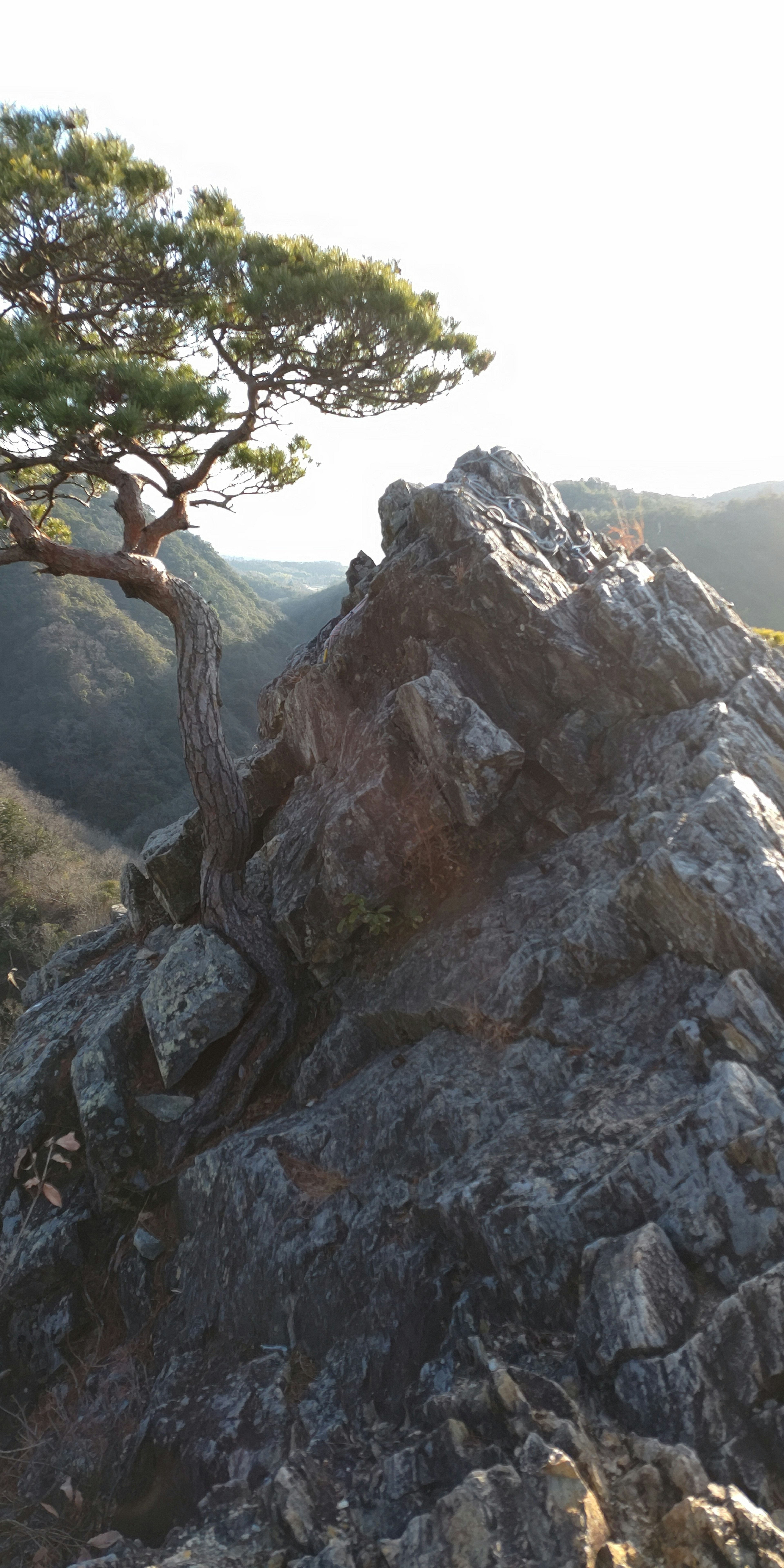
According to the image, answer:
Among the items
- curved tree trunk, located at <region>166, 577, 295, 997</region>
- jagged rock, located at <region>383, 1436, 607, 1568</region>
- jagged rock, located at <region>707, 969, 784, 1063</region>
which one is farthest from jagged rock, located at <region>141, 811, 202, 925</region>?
jagged rock, located at <region>383, 1436, 607, 1568</region>

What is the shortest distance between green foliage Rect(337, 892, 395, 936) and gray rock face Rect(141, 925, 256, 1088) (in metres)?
1.44

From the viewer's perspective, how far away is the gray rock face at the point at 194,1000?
8656 mm

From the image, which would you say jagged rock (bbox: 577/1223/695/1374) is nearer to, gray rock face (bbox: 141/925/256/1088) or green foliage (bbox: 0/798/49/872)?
gray rock face (bbox: 141/925/256/1088)

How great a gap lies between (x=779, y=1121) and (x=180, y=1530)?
4.53m

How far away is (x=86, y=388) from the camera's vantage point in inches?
323

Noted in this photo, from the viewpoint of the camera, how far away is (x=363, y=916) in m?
8.41

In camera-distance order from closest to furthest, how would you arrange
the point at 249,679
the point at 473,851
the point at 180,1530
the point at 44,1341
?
the point at 180,1530 < the point at 44,1341 < the point at 473,851 < the point at 249,679

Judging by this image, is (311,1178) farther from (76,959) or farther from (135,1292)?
(76,959)

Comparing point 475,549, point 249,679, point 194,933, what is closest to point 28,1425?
point 194,933

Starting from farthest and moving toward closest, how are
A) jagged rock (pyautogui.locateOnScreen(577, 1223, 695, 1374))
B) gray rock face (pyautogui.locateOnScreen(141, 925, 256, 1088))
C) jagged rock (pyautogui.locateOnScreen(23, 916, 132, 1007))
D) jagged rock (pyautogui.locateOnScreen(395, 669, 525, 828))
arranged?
jagged rock (pyautogui.locateOnScreen(23, 916, 132, 1007))
gray rock face (pyautogui.locateOnScreen(141, 925, 256, 1088))
jagged rock (pyautogui.locateOnScreen(395, 669, 525, 828))
jagged rock (pyautogui.locateOnScreen(577, 1223, 695, 1374))

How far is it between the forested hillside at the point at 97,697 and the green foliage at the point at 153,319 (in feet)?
159

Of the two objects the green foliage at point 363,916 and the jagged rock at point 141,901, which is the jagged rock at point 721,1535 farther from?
the jagged rock at point 141,901

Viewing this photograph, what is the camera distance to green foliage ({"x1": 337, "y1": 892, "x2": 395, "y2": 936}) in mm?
8414

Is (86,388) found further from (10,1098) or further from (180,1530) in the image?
(180,1530)
